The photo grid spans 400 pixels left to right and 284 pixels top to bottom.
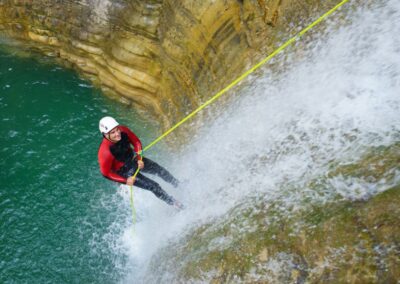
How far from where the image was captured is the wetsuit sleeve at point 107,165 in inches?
265

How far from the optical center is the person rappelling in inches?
262

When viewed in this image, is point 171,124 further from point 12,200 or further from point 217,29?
point 12,200

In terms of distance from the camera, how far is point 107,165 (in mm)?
6812

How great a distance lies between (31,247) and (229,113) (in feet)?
17.3

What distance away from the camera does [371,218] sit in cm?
433

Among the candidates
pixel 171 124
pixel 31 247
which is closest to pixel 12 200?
pixel 31 247

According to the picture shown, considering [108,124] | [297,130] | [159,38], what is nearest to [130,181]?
[108,124]

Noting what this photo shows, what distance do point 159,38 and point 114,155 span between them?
183 inches

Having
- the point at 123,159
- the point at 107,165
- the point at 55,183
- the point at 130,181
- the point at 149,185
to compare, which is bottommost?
the point at 149,185

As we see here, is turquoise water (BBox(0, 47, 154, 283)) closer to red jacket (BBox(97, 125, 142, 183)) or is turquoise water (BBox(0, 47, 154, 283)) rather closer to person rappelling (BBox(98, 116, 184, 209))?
person rappelling (BBox(98, 116, 184, 209))

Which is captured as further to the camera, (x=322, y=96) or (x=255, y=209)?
(x=322, y=96)

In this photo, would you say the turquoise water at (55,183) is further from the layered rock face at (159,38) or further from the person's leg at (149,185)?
the person's leg at (149,185)

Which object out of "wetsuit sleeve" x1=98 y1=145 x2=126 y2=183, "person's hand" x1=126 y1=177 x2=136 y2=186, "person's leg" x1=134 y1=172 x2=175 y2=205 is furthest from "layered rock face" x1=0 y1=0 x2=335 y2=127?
"wetsuit sleeve" x1=98 y1=145 x2=126 y2=183

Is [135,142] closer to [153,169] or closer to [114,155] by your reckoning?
[114,155]
